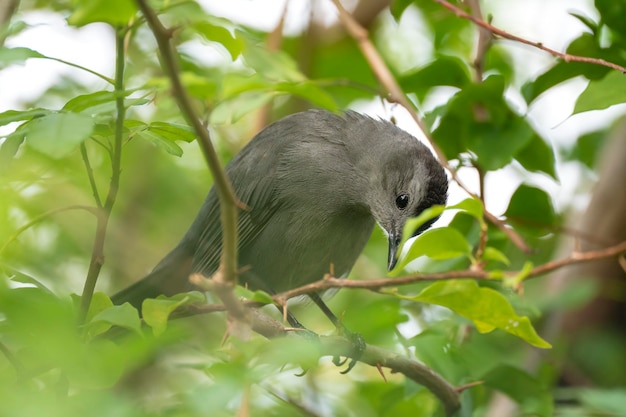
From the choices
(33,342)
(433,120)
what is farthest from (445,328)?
(33,342)

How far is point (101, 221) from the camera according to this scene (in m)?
2.26

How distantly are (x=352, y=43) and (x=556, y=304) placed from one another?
217 centimetres

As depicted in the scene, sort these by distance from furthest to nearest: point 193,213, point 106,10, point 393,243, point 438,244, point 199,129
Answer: point 193,213 < point 393,243 < point 438,244 < point 199,129 < point 106,10

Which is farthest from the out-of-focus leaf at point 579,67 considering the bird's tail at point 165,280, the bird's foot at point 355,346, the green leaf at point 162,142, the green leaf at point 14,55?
the bird's tail at point 165,280

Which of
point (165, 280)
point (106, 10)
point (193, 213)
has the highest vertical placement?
point (106, 10)

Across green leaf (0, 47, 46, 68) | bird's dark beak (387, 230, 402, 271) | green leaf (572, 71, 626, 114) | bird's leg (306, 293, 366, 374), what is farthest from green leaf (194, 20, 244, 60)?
bird's dark beak (387, 230, 402, 271)

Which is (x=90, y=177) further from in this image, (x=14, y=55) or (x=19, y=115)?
(x=14, y=55)

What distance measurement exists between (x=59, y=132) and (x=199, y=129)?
49 cm

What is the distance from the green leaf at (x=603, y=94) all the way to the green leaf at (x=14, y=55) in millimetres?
1606

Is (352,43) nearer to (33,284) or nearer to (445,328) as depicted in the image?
(445,328)

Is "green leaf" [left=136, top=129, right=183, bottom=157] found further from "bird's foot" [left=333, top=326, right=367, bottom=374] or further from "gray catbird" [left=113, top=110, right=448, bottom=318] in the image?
"gray catbird" [left=113, top=110, right=448, bottom=318]

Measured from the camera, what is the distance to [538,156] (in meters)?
3.33

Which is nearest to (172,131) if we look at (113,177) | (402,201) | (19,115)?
(113,177)

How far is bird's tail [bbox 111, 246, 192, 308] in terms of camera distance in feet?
13.3
